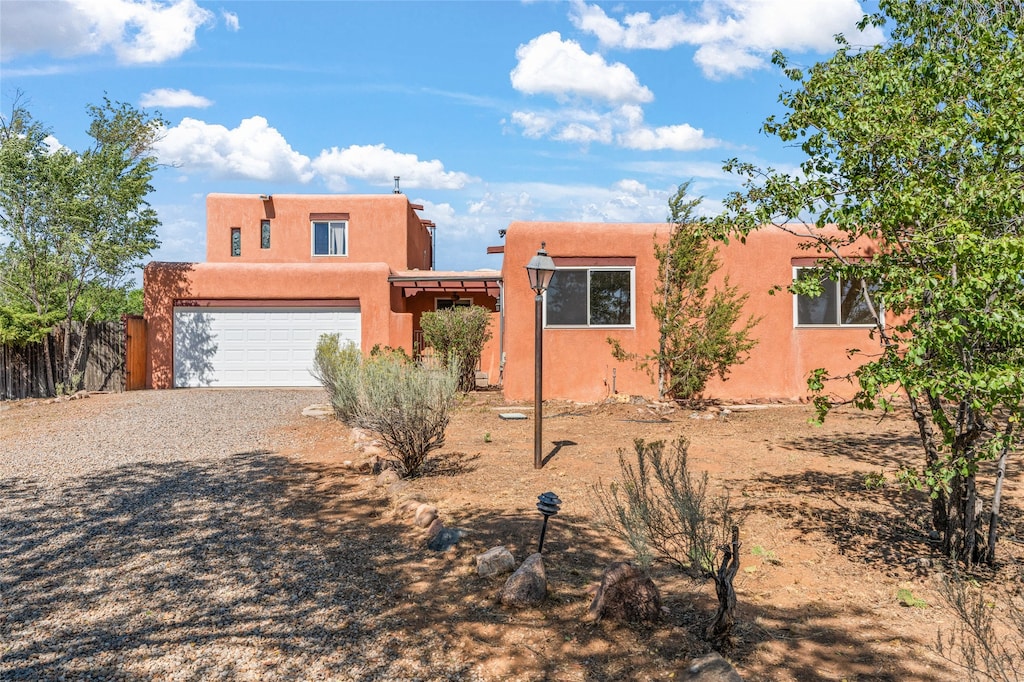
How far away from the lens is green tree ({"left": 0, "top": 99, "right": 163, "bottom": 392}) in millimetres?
15945

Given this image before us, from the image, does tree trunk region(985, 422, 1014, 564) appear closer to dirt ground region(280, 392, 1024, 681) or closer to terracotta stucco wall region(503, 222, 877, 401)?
dirt ground region(280, 392, 1024, 681)

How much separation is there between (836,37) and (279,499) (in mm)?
8095

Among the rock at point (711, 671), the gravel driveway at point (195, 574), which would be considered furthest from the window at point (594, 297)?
the rock at point (711, 671)

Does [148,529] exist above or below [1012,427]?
below

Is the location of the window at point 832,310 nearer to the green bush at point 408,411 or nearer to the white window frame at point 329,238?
the green bush at point 408,411

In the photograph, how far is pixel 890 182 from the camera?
4676 mm

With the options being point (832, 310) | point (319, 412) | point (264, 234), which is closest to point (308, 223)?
point (264, 234)

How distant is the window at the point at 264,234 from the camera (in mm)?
23453

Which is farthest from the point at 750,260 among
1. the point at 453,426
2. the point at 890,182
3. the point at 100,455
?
the point at 100,455

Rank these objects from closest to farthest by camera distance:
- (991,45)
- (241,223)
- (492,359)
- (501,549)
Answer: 1. (501,549)
2. (991,45)
3. (492,359)
4. (241,223)

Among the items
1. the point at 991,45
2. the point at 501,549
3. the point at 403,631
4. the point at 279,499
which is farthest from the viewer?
the point at 279,499

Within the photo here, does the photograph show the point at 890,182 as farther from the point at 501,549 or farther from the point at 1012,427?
the point at 501,549

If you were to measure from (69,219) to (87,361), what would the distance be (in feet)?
11.0

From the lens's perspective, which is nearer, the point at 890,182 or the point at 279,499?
the point at 890,182
